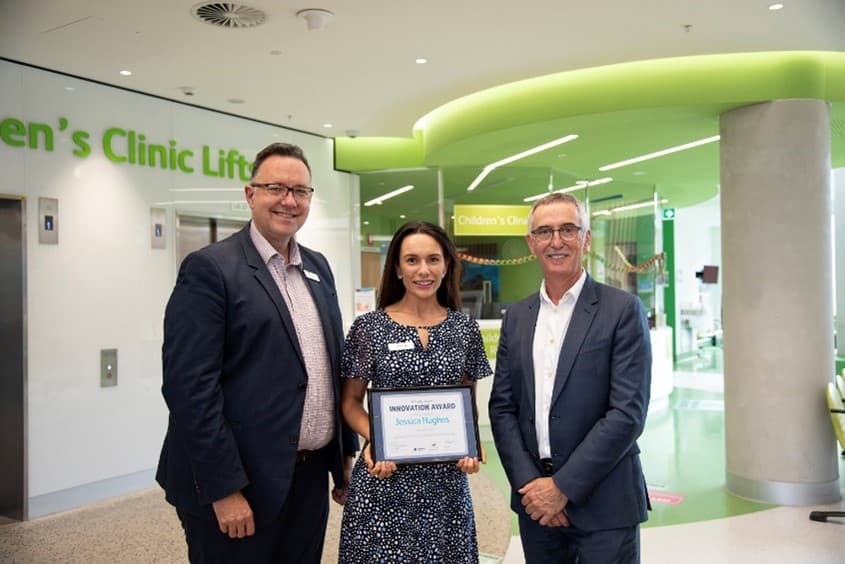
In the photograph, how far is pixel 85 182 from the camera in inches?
243

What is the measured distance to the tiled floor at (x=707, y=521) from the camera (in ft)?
15.7

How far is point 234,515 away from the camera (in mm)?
2301

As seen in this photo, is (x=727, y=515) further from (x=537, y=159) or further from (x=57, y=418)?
(x=57, y=418)

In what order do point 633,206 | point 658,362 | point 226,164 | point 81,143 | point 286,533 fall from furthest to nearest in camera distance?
point 633,206
point 658,362
point 226,164
point 81,143
point 286,533

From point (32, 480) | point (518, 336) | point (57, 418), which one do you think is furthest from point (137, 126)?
point (518, 336)

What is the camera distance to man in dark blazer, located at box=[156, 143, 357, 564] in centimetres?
229

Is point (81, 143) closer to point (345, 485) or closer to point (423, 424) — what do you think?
point (345, 485)

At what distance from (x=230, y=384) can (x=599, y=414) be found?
1277mm

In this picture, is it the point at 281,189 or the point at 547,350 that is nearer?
the point at 281,189

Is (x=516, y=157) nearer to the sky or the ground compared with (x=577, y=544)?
nearer to the sky

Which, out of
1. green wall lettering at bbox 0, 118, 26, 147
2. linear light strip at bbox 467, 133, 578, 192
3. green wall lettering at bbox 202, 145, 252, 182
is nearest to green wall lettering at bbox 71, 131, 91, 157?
green wall lettering at bbox 0, 118, 26, 147

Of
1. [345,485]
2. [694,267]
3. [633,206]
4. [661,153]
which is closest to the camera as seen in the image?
[345,485]

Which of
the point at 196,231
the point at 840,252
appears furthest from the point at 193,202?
the point at 840,252

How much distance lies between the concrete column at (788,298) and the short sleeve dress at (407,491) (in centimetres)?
395
